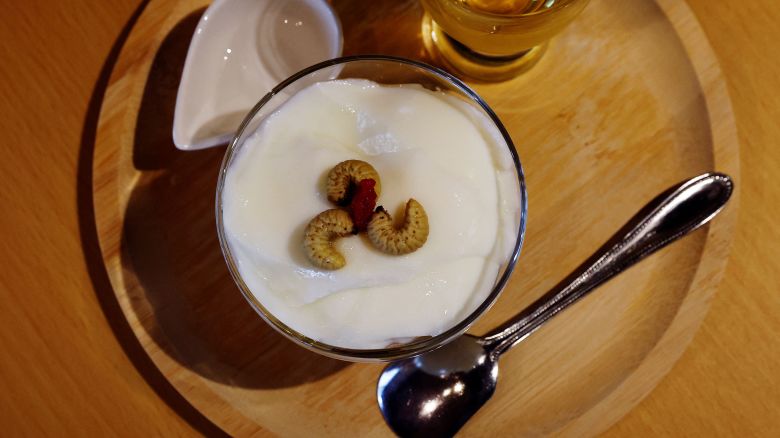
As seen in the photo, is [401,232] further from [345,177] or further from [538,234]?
[538,234]

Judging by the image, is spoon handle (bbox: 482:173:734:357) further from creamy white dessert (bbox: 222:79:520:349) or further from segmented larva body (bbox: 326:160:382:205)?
segmented larva body (bbox: 326:160:382:205)

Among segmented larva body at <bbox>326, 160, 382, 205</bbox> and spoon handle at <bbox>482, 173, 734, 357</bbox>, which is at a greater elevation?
segmented larva body at <bbox>326, 160, 382, 205</bbox>

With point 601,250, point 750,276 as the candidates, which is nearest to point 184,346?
point 601,250

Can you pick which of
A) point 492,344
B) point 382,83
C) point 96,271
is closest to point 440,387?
point 492,344

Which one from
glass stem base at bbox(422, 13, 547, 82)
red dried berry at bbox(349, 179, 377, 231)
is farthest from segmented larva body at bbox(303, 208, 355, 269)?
glass stem base at bbox(422, 13, 547, 82)

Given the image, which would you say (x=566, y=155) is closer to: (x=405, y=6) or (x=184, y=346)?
(x=405, y=6)
